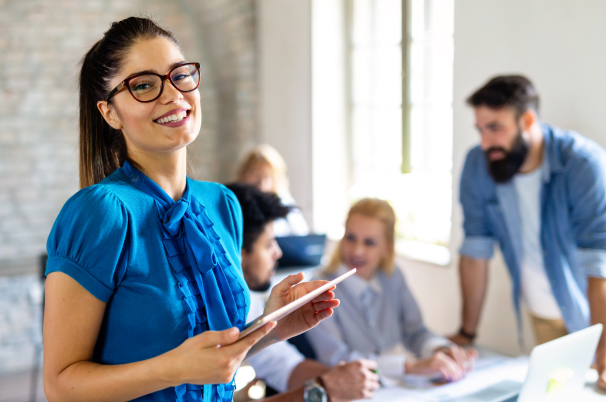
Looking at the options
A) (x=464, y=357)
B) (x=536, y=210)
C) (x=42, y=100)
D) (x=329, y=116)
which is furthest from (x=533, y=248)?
(x=42, y=100)

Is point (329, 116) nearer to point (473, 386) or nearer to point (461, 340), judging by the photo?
point (461, 340)

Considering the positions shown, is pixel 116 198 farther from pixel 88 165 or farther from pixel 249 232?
pixel 249 232

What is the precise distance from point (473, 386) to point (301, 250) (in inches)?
49.4

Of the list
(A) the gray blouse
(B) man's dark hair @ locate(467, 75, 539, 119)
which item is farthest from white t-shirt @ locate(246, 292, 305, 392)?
(B) man's dark hair @ locate(467, 75, 539, 119)

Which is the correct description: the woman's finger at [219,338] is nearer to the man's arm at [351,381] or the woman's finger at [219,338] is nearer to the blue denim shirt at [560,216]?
the man's arm at [351,381]

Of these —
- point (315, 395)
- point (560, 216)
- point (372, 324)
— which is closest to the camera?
point (315, 395)

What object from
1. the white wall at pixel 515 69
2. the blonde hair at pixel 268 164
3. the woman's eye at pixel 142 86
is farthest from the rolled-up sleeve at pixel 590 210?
the blonde hair at pixel 268 164

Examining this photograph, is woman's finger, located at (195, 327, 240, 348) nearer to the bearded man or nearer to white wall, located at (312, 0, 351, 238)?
the bearded man

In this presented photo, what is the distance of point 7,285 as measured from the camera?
384 cm

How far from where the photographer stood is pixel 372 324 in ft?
7.86

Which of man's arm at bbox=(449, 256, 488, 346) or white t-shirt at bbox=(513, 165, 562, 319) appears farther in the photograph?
man's arm at bbox=(449, 256, 488, 346)

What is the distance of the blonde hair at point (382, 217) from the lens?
8.25 ft

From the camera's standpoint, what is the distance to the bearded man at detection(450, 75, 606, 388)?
2.04 metres

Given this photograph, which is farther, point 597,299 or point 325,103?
point 325,103
